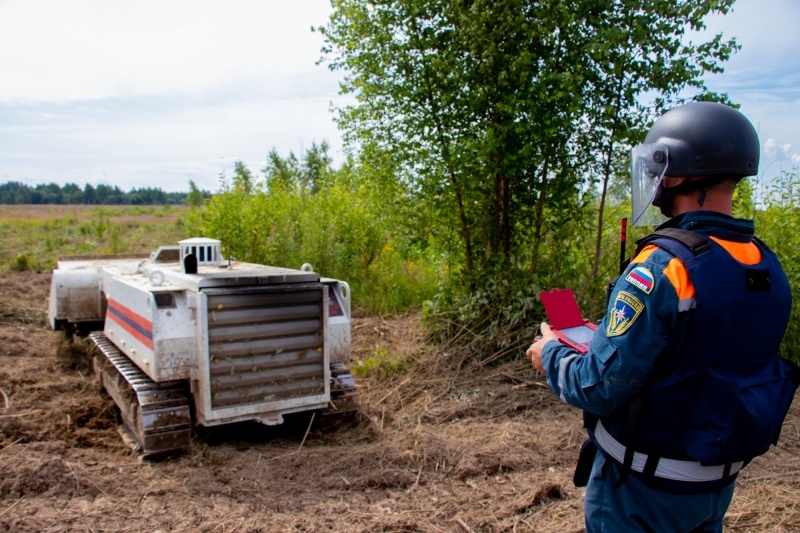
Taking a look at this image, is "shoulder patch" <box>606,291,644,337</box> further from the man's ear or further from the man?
the man's ear

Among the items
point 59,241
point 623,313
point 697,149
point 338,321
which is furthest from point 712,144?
point 59,241

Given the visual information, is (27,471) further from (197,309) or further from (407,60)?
(407,60)

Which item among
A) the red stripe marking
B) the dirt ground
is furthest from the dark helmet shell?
the red stripe marking

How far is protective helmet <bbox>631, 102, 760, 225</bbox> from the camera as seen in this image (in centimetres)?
218

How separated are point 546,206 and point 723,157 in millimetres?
5564

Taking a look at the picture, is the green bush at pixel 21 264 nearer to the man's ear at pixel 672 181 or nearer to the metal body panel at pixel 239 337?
the metal body panel at pixel 239 337

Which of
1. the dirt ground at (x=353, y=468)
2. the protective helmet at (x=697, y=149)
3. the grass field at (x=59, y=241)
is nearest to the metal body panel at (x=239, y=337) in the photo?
the dirt ground at (x=353, y=468)

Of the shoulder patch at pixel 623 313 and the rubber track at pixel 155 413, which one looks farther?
the rubber track at pixel 155 413

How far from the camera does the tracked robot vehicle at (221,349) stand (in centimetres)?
515

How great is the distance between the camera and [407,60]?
7305 mm

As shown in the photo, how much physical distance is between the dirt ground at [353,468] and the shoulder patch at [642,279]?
2.28 m

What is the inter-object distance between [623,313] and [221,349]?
3.72m

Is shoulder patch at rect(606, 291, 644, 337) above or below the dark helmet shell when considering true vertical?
below

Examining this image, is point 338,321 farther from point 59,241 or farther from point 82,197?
point 82,197
